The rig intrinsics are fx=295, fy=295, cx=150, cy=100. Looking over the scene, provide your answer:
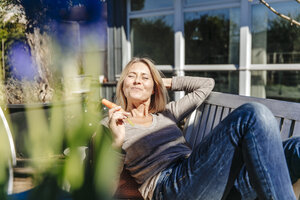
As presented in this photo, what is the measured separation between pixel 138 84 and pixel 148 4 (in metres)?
2.62

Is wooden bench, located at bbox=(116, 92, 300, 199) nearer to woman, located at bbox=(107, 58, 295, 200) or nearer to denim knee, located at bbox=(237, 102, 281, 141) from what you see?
woman, located at bbox=(107, 58, 295, 200)

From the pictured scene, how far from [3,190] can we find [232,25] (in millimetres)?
3301

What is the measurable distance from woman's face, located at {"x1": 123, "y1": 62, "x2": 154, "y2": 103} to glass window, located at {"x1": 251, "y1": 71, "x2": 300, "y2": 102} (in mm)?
2056

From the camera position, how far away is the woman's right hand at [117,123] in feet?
4.03

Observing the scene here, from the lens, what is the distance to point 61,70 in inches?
29.9

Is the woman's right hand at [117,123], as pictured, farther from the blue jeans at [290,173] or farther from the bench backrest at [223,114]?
the bench backrest at [223,114]

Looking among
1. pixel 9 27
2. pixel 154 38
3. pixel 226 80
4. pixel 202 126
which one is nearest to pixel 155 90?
pixel 202 126

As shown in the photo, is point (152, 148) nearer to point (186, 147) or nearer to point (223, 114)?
point (186, 147)

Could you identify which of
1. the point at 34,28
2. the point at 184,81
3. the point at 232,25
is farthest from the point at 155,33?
the point at 34,28

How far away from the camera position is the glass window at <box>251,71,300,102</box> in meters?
3.23

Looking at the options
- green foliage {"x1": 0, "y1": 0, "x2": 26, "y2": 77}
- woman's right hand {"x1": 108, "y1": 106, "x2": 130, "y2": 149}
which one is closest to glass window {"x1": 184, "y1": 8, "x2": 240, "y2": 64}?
woman's right hand {"x1": 108, "y1": 106, "x2": 130, "y2": 149}

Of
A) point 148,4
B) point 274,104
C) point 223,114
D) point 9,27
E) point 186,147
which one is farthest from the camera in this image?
point 148,4

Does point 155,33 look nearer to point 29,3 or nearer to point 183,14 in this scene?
point 183,14

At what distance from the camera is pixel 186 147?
63.4 inches
